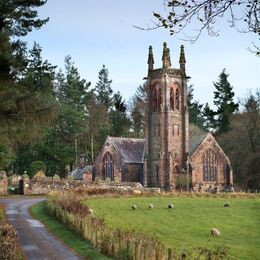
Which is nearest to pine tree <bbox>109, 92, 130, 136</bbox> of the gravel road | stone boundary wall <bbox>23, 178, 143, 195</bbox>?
stone boundary wall <bbox>23, 178, 143, 195</bbox>

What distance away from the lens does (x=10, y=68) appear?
2366 cm

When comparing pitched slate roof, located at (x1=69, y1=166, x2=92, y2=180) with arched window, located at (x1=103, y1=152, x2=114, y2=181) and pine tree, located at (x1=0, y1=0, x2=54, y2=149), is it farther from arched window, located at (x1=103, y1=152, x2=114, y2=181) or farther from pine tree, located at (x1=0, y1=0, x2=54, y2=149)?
pine tree, located at (x1=0, y1=0, x2=54, y2=149)

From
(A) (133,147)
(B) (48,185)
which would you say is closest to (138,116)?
(A) (133,147)

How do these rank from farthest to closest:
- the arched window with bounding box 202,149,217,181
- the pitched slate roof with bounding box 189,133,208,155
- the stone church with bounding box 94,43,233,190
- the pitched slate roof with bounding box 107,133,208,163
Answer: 1. the pitched slate roof with bounding box 107,133,208,163
2. the pitched slate roof with bounding box 189,133,208,155
3. the arched window with bounding box 202,149,217,181
4. the stone church with bounding box 94,43,233,190

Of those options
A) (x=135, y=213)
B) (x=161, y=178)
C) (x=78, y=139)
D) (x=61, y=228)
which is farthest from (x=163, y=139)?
(x=61, y=228)

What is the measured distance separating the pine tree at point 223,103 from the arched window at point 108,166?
2757 cm

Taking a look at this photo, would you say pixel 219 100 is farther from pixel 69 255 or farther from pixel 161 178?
pixel 69 255

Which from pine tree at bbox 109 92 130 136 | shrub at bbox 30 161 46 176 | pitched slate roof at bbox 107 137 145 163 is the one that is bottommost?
shrub at bbox 30 161 46 176

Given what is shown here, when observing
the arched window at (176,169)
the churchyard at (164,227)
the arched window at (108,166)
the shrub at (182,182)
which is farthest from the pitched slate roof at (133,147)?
the churchyard at (164,227)

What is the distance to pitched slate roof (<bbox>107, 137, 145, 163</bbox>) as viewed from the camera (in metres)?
69.9

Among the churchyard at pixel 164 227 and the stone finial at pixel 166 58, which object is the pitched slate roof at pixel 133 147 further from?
the churchyard at pixel 164 227

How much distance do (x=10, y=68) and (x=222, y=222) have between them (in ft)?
47.6

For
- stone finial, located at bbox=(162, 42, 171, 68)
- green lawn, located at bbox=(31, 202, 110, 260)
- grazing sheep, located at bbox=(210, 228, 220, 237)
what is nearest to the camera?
green lawn, located at bbox=(31, 202, 110, 260)

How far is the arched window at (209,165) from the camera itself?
6906cm
